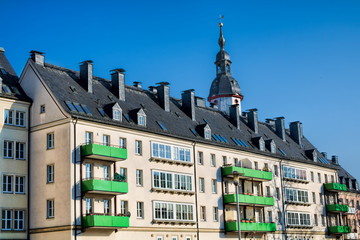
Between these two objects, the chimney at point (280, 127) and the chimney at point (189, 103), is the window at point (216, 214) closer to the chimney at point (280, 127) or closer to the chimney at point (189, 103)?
the chimney at point (189, 103)

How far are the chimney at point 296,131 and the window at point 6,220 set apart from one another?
2123 inches

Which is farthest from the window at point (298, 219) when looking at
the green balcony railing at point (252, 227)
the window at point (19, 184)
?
the window at point (19, 184)

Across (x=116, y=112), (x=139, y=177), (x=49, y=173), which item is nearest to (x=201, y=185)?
(x=139, y=177)

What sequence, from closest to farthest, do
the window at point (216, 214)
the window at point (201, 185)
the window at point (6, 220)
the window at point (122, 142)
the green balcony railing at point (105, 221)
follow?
the green balcony railing at point (105, 221) < the window at point (6, 220) < the window at point (122, 142) < the window at point (201, 185) < the window at point (216, 214)

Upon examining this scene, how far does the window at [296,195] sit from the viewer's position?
3241 inches

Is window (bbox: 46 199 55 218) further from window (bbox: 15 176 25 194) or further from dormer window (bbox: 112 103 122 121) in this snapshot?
dormer window (bbox: 112 103 122 121)

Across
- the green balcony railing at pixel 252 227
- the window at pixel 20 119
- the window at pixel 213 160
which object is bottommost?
the green balcony railing at pixel 252 227

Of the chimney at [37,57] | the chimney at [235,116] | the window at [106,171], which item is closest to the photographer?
the window at [106,171]

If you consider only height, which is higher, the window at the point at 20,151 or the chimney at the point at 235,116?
the chimney at the point at 235,116

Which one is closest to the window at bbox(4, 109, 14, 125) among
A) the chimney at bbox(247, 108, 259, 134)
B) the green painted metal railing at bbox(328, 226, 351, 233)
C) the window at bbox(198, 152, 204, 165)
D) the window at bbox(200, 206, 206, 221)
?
the window at bbox(198, 152, 204, 165)

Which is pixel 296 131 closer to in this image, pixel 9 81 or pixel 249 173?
pixel 249 173

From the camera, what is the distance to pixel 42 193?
2167 inches

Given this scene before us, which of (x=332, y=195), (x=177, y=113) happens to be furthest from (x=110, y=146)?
(x=332, y=195)

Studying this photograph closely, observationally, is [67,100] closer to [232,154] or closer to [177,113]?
[177,113]
